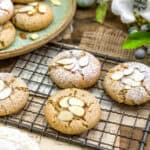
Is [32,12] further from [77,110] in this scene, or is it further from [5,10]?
[77,110]

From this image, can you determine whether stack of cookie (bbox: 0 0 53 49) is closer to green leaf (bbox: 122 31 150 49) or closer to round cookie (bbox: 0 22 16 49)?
round cookie (bbox: 0 22 16 49)

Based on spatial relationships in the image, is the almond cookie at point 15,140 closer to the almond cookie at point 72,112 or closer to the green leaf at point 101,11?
the almond cookie at point 72,112

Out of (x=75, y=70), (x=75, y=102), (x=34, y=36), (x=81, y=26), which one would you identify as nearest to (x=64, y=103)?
(x=75, y=102)

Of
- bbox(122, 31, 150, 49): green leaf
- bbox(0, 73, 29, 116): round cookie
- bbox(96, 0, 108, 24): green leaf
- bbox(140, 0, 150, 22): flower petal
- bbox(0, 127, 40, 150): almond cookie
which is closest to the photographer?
bbox(0, 127, 40, 150): almond cookie

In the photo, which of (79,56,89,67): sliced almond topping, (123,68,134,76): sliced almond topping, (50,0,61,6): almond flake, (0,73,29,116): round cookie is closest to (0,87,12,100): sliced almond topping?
(0,73,29,116): round cookie

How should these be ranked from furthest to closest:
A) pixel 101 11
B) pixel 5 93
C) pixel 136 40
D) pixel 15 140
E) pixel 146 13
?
1. pixel 101 11
2. pixel 146 13
3. pixel 136 40
4. pixel 5 93
5. pixel 15 140

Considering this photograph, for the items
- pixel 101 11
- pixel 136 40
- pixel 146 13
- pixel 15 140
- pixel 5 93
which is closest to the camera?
pixel 15 140

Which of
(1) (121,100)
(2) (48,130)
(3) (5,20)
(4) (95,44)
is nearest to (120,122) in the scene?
(1) (121,100)
